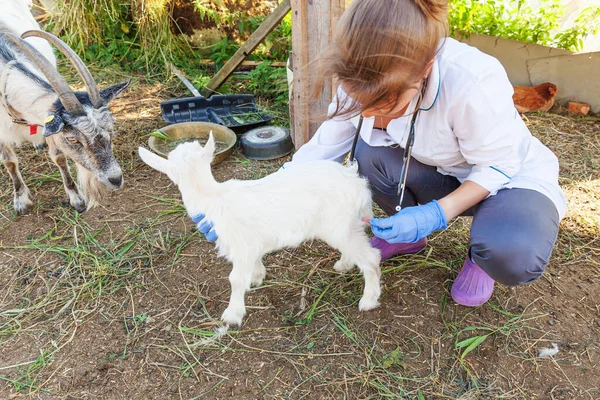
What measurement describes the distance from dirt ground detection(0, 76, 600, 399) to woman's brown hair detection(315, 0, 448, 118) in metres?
1.24

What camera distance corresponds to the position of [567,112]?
165 inches

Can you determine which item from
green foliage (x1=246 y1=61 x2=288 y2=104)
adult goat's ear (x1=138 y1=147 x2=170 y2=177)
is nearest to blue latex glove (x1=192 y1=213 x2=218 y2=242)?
adult goat's ear (x1=138 y1=147 x2=170 y2=177)

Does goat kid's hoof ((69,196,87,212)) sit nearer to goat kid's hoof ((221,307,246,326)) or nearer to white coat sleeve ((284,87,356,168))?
goat kid's hoof ((221,307,246,326))

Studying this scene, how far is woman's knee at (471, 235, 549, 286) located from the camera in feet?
5.86

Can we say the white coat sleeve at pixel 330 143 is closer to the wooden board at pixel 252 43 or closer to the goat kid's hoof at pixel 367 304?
the goat kid's hoof at pixel 367 304

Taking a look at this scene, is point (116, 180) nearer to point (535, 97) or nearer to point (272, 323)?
point (272, 323)

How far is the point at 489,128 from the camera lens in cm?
175

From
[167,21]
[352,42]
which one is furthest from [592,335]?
[167,21]

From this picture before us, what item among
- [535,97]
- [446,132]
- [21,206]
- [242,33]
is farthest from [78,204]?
[535,97]

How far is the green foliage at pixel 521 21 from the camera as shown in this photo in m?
3.93

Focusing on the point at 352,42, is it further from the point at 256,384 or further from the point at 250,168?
the point at 250,168

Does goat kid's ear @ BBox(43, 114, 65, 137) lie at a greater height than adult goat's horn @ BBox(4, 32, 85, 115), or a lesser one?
lesser

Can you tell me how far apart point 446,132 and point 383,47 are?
65cm

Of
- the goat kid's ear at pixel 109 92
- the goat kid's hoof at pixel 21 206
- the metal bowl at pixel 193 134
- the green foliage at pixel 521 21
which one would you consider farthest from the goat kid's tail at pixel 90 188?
the green foliage at pixel 521 21
